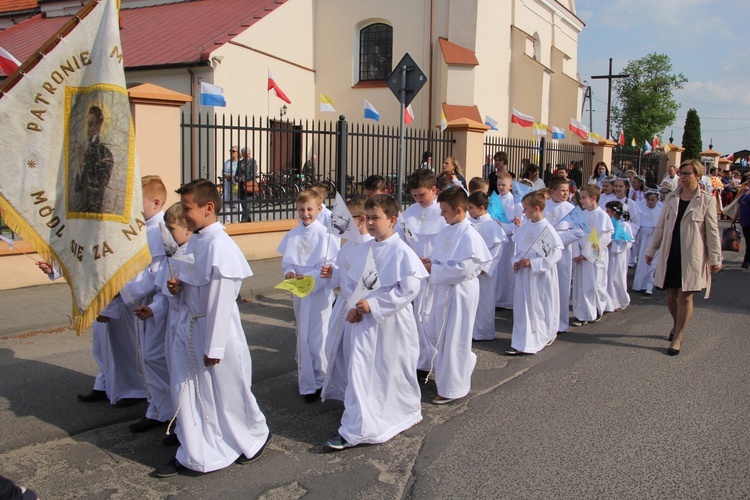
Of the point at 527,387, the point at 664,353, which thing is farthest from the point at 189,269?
the point at 664,353

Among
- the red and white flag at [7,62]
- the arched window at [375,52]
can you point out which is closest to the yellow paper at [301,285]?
the red and white flag at [7,62]

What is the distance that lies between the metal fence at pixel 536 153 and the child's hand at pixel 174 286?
11.1 m

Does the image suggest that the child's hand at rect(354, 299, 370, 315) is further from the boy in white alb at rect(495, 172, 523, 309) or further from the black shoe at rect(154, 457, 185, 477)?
the boy in white alb at rect(495, 172, 523, 309)

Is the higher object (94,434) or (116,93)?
(116,93)

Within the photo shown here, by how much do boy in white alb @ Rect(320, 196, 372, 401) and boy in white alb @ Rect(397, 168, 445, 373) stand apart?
0.89 m

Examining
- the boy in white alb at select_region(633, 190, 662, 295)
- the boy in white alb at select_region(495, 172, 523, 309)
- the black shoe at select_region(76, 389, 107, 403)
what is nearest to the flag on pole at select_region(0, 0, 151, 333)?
the black shoe at select_region(76, 389, 107, 403)

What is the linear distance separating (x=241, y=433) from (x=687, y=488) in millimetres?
2710

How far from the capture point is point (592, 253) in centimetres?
872

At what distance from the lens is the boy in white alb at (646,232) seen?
11141 millimetres

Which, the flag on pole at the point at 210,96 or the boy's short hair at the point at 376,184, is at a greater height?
the flag on pole at the point at 210,96

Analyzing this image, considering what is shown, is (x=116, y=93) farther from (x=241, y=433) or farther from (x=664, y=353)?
(x=664, y=353)

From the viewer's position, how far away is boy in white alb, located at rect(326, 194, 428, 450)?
4.52m

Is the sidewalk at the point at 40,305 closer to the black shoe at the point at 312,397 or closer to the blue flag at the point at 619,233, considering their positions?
the black shoe at the point at 312,397

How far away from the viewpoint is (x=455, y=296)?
5.63 metres
